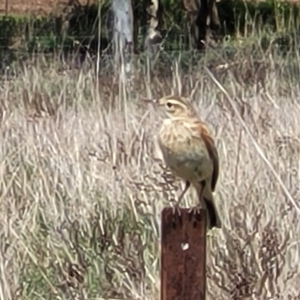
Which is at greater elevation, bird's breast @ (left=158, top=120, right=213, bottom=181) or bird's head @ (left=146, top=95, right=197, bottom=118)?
bird's head @ (left=146, top=95, right=197, bottom=118)

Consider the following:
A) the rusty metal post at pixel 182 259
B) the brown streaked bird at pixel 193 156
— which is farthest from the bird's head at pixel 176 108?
the rusty metal post at pixel 182 259

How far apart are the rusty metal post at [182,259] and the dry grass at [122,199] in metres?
0.79

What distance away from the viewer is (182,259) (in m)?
2.20

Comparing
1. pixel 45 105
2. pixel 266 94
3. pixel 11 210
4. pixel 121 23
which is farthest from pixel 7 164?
pixel 121 23

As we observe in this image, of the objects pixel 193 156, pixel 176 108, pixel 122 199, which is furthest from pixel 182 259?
pixel 122 199

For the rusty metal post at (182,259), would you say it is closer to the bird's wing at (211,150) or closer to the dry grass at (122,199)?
the dry grass at (122,199)

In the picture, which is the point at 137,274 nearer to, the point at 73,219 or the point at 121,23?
the point at 73,219

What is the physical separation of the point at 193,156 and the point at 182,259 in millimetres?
973

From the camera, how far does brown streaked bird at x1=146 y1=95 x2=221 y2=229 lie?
10.3 ft

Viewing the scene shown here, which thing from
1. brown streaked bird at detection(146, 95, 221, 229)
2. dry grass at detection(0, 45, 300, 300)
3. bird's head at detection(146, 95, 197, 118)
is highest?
bird's head at detection(146, 95, 197, 118)

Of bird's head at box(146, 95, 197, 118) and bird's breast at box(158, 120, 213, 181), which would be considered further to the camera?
bird's head at box(146, 95, 197, 118)

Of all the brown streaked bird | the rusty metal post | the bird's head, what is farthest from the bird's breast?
the rusty metal post

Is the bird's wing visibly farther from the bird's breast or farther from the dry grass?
the dry grass

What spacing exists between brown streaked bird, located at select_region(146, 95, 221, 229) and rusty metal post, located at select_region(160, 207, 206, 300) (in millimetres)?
863
